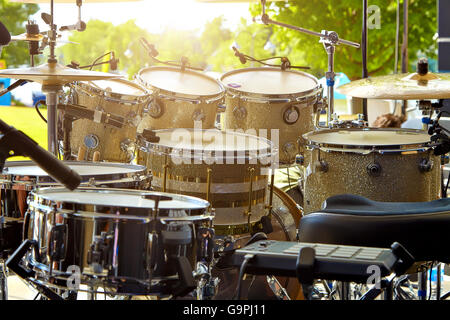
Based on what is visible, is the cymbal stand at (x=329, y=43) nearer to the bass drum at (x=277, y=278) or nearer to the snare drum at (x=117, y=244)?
the bass drum at (x=277, y=278)

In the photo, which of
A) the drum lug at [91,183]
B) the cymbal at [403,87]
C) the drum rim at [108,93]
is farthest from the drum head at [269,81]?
the drum lug at [91,183]

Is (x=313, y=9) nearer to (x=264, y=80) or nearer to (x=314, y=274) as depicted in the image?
(x=264, y=80)

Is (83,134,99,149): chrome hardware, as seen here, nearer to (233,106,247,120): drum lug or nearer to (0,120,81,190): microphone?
(233,106,247,120): drum lug

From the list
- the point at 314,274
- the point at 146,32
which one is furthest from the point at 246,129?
the point at 146,32

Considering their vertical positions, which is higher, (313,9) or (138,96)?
(313,9)

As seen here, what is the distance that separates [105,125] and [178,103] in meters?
0.45

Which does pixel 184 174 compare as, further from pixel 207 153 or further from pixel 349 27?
pixel 349 27

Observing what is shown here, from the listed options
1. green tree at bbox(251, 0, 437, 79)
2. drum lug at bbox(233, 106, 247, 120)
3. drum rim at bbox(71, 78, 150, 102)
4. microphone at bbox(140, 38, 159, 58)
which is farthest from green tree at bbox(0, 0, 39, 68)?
drum lug at bbox(233, 106, 247, 120)

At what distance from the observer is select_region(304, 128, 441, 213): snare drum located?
3.03 m

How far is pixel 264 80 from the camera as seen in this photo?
4.35 meters

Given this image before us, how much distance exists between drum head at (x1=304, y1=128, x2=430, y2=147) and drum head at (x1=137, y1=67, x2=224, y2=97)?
2.72ft

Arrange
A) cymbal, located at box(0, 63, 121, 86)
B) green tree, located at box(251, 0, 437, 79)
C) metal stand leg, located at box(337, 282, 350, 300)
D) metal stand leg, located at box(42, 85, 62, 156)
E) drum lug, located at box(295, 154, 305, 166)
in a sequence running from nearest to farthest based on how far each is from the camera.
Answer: metal stand leg, located at box(337, 282, 350, 300) < cymbal, located at box(0, 63, 121, 86) < metal stand leg, located at box(42, 85, 62, 156) < drum lug, located at box(295, 154, 305, 166) < green tree, located at box(251, 0, 437, 79)

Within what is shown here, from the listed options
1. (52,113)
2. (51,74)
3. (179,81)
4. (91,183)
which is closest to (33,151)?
(91,183)
